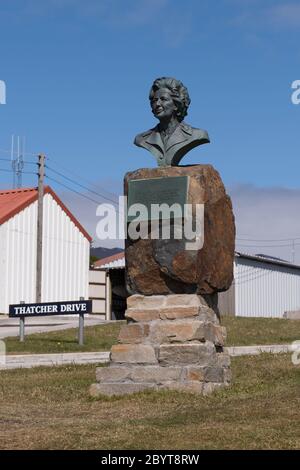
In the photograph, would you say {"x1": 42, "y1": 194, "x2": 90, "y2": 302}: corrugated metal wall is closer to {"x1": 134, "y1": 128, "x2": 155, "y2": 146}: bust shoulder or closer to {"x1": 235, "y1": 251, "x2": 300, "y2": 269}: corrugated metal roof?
{"x1": 235, "y1": 251, "x2": 300, "y2": 269}: corrugated metal roof

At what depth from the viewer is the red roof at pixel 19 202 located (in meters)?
39.6

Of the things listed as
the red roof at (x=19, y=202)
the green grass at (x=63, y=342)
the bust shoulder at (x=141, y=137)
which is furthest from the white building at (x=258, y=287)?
the bust shoulder at (x=141, y=137)

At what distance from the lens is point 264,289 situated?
4622 centimetres

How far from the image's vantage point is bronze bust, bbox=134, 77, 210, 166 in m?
11.9

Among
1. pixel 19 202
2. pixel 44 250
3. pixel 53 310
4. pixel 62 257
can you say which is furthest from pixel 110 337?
pixel 62 257

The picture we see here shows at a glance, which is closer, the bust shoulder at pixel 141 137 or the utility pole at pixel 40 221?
the bust shoulder at pixel 141 137

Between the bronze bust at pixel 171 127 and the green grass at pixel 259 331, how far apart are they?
36.5 feet

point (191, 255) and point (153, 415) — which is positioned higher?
point (191, 255)

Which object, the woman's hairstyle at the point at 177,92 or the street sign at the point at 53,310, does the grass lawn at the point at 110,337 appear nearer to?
the street sign at the point at 53,310

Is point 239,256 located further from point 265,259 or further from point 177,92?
point 177,92

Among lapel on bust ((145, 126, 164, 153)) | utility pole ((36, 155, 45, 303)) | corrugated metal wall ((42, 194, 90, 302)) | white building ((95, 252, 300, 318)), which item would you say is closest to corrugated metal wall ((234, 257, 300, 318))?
white building ((95, 252, 300, 318))

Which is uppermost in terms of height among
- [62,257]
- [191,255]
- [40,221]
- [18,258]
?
[40,221]

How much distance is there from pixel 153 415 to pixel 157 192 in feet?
10.9
